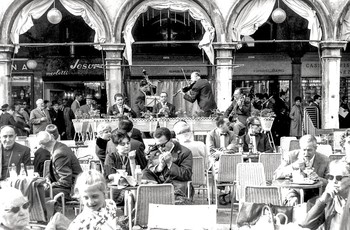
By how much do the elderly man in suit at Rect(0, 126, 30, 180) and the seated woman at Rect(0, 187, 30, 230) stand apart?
503cm

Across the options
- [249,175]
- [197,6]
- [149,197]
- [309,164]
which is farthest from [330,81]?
[149,197]

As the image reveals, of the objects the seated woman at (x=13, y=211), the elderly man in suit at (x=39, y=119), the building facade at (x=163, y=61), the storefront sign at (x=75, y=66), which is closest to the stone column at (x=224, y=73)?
the building facade at (x=163, y=61)

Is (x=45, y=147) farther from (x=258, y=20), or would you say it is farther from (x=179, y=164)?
(x=258, y=20)

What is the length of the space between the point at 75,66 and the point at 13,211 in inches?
764

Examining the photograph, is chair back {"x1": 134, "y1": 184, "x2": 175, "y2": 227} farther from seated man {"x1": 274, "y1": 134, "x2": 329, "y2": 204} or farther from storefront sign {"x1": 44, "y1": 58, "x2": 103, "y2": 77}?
storefront sign {"x1": 44, "y1": 58, "x2": 103, "y2": 77}

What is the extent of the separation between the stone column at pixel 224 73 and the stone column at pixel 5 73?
5.83 metres

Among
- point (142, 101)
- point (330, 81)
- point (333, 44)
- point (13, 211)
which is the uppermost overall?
point (333, 44)

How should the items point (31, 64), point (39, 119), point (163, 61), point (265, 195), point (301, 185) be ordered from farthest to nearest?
point (163, 61), point (31, 64), point (39, 119), point (301, 185), point (265, 195)

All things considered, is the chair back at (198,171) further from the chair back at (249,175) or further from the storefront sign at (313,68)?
the storefront sign at (313,68)

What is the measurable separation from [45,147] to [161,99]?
25.7 ft

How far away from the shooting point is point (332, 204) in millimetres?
6516

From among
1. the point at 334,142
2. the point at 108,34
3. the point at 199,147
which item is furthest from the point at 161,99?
the point at 199,147

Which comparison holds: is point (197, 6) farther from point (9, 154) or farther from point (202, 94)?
point (9, 154)

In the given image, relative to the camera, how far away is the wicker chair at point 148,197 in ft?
24.9
